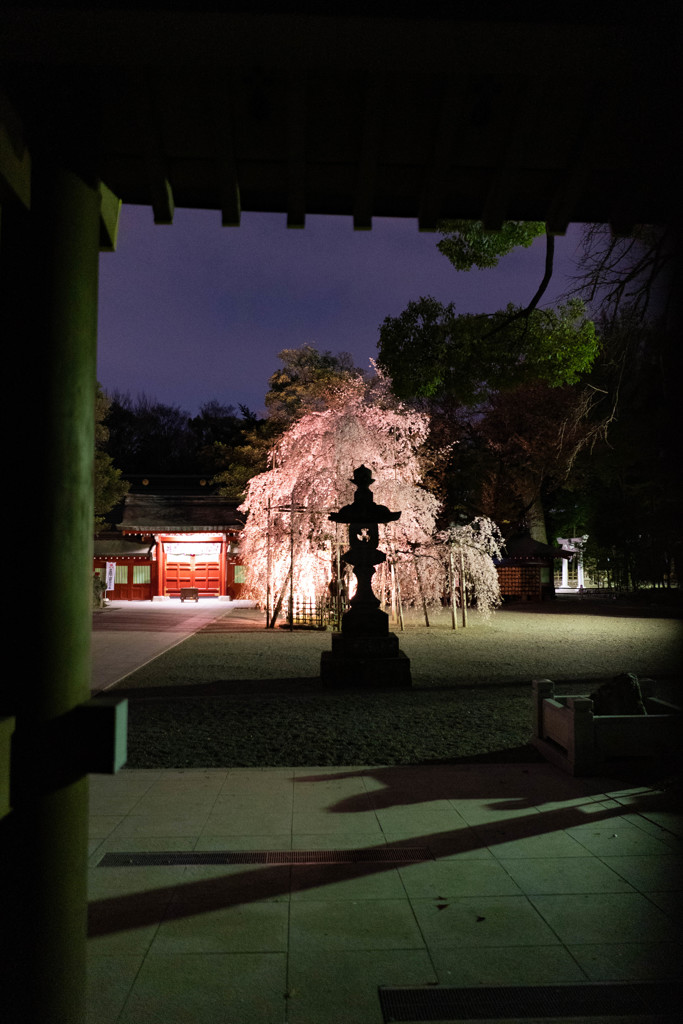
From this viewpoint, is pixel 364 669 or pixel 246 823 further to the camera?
pixel 364 669

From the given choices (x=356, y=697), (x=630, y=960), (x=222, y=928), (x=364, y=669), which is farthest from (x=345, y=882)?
(x=364, y=669)

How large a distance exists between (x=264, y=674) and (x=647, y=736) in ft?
21.7

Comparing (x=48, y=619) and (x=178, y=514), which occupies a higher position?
(x=178, y=514)

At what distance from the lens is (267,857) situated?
3869 millimetres

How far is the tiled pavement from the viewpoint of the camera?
104 inches

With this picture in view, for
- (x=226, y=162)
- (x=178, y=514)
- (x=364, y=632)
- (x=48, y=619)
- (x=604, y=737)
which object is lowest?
(x=604, y=737)

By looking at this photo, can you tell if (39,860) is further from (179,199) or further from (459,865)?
(459,865)

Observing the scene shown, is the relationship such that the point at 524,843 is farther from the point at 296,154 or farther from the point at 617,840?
the point at 296,154

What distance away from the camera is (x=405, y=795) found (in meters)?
4.97

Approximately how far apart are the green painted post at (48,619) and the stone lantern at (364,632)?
8.19m

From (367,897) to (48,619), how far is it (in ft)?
7.86

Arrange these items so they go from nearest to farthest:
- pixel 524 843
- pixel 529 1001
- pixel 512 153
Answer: pixel 512 153
pixel 529 1001
pixel 524 843

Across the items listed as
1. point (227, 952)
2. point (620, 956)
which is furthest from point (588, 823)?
point (227, 952)

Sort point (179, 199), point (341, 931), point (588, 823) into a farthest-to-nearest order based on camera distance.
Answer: point (588, 823) < point (341, 931) < point (179, 199)
